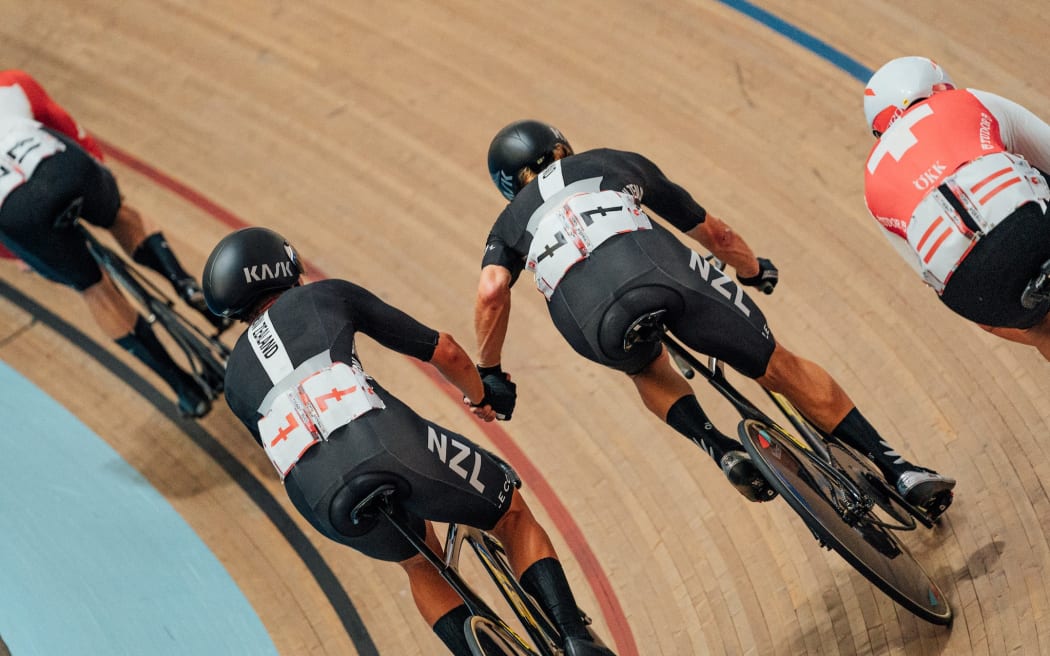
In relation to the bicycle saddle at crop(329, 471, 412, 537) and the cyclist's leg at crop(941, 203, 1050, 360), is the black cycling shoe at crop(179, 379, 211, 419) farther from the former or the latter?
the cyclist's leg at crop(941, 203, 1050, 360)

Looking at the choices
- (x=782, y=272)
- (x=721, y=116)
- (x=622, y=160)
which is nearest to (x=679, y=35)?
(x=721, y=116)

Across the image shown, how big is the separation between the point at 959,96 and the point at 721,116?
277 centimetres

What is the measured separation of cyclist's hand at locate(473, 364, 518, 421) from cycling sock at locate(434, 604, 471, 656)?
673 mm

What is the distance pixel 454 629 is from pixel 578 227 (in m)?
1.28

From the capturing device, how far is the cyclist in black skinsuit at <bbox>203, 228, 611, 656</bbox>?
126 inches

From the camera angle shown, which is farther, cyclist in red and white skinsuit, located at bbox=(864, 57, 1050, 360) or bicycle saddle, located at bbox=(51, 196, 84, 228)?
bicycle saddle, located at bbox=(51, 196, 84, 228)

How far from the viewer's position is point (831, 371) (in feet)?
15.6

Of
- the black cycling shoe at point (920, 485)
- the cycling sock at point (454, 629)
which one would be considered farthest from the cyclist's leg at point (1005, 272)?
the cycling sock at point (454, 629)

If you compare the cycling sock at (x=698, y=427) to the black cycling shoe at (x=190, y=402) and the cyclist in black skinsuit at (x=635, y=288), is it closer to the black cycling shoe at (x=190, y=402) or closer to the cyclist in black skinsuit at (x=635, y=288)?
the cyclist in black skinsuit at (x=635, y=288)

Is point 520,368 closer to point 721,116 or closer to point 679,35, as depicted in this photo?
point 721,116

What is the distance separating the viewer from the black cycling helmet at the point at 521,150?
3.75 metres

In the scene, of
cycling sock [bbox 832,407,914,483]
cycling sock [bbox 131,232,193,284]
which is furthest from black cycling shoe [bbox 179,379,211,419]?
cycling sock [bbox 832,407,914,483]

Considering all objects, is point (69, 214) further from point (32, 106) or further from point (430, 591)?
point (430, 591)

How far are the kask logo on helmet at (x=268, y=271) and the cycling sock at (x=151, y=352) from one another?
1.79 m
